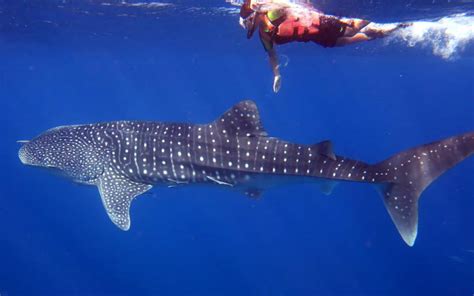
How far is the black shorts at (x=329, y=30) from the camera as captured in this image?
542 centimetres

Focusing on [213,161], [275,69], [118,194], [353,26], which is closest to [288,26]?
[275,69]

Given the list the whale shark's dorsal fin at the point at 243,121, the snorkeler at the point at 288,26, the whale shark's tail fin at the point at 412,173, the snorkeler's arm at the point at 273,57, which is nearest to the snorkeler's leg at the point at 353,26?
the snorkeler at the point at 288,26

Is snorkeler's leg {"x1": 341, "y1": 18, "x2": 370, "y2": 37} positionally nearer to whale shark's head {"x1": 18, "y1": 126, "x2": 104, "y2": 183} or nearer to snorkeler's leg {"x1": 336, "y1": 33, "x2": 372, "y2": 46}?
snorkeler's leg {"x1": 336, "y1": 33, "x2": 372, "y2": 46}

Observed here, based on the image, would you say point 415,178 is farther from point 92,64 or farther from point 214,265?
point 92,64

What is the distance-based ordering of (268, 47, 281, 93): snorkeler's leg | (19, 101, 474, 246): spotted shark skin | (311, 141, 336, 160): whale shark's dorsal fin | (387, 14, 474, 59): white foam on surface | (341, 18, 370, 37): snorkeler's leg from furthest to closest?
1. (387, 14, 474, 59): white foam on surface
2. (311, 141, 336, 160): whale shark's dorsal fin
3. (19, 101, 474, 246): spotted shark skin
4. (341, 18, 370, 37): snorkeler's leg
5. (268, 47, 281, 93): snorkeler's leg

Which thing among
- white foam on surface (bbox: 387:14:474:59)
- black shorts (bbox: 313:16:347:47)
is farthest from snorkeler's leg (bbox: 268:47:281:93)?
white foam on surface (bbox: 387:14:474:59)

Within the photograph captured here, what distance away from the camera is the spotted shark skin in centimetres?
727

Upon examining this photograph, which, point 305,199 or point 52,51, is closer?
point 305,199

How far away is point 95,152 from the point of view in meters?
9.32

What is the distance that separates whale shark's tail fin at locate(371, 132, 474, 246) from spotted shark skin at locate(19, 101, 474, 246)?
0.02m

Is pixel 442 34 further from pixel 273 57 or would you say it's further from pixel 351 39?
pixel 273 57

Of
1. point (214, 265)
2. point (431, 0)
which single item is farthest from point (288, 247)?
point (431, 0)

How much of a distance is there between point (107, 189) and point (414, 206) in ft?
20.1

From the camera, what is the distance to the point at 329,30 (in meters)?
5.45
